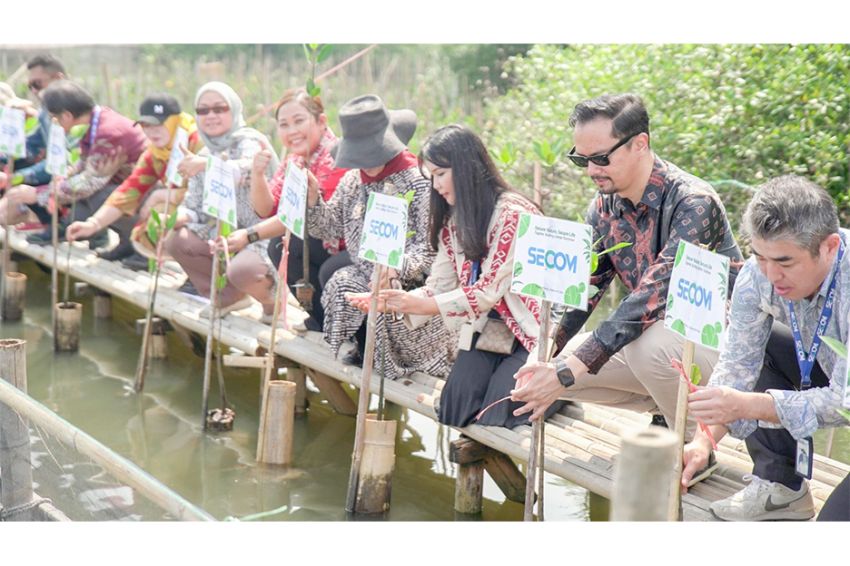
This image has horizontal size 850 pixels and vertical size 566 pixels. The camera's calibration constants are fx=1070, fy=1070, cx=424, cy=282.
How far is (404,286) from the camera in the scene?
4531 millimetres

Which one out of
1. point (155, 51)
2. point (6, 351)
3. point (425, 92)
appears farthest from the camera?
point (155, 51)

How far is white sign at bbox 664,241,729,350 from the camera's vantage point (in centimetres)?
264

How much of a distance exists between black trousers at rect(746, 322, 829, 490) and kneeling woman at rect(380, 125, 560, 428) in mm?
901

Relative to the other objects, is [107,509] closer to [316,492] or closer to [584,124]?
[316,492]

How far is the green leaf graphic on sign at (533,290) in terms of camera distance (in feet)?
10.2

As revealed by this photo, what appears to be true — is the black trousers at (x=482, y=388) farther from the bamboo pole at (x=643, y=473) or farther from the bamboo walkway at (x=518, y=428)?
the bamboo pole at (x=643, y=473)

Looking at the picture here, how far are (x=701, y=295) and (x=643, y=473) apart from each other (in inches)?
40.9

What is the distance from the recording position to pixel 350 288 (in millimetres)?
4582

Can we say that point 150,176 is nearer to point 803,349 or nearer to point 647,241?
point 647,241

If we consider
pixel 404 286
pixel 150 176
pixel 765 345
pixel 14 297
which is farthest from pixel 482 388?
pixel 14 297

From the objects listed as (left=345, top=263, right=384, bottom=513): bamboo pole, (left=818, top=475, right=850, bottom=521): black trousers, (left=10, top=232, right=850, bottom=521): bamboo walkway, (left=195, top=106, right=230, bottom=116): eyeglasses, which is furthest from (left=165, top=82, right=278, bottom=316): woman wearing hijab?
(left=818, top=475, right=850, bottom=521): black trousers

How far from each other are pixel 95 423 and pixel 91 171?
94.2 inches
